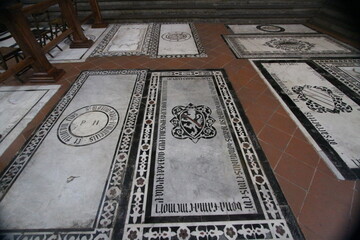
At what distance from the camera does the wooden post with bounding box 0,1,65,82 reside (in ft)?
6.73

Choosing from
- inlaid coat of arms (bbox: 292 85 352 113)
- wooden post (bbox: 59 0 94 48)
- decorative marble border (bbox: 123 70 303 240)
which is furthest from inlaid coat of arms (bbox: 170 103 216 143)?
wooden post (bbox: 59 0 94 48)

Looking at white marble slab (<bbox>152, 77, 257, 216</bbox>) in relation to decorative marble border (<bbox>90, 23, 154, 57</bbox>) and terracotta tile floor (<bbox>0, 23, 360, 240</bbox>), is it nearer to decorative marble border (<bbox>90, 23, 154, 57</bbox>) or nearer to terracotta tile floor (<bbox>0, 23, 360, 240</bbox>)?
terracotta tile floor (<bbox>0, 23, 360, 240</bbox>)

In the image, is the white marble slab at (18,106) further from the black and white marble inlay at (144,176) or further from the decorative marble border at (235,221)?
the decorative marble border at (235,221)

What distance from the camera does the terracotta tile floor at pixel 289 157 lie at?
1.21 meters

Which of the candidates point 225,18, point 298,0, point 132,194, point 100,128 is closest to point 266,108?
point 132,194

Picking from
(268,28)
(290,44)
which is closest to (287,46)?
(290,44)

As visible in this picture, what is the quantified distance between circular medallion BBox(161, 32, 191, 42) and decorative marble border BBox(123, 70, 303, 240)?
8.61 ft

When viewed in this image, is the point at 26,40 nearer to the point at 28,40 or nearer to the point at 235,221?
the point at 28,40

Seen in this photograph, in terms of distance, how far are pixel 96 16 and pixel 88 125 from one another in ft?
12.3

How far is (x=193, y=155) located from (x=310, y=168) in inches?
38.1

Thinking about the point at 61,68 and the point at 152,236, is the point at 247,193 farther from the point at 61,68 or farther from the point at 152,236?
the point at 61,68

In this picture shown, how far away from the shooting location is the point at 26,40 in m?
2.31

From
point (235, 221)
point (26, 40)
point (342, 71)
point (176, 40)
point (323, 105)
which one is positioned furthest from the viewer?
point (176, 40)

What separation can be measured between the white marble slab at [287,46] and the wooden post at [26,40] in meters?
2.93
